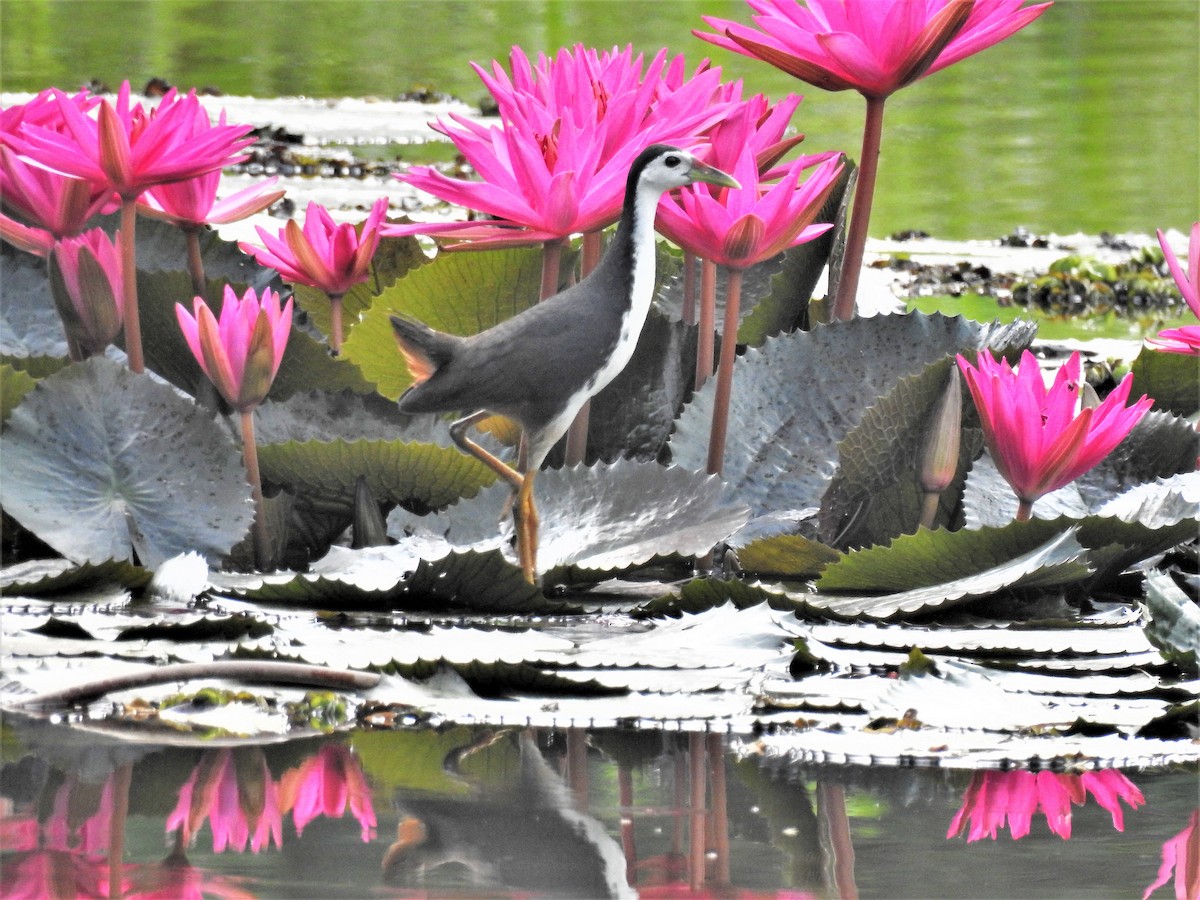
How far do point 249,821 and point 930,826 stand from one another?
0.66m

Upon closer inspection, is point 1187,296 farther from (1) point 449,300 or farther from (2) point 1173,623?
(1) point 449,300

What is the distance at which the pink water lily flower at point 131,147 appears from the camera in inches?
95.1

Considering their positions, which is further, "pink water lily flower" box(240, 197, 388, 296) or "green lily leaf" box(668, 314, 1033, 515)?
"pink water lily flower" box(240, 197, 388, 296)

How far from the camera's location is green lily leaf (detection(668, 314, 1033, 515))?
264 cm

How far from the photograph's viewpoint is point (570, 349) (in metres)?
2.27

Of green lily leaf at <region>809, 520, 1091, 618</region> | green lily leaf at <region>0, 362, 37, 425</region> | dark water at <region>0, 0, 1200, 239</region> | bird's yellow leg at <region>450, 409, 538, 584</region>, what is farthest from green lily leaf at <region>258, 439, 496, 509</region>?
dark water at <region>0, 0, 1200, 239</region>

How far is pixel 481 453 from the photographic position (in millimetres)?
2357

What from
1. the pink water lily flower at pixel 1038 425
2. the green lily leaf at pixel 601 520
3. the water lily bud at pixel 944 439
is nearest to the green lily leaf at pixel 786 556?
the green lily leaf at pixel 601 520

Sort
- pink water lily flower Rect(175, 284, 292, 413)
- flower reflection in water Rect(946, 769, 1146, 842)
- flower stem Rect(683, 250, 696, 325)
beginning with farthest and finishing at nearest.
→ flower stem Rect(683, 250, 696, 325) < pink water lily flower Rect(175, 284, 292, 413) < flower reflection in water Rect(946, 769, 1146, 842)

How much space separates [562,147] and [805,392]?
0.60 m

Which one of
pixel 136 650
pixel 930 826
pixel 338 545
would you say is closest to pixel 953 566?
pixel 930 826

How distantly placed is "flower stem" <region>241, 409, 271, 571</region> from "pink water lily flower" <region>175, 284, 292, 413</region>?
5cm

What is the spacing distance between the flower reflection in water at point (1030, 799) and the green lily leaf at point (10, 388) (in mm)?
1575

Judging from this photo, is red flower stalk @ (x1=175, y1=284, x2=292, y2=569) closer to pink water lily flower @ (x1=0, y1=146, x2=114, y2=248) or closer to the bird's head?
pink water lily flower @ (x1=0, y1=146, x2=114, y2=248)
